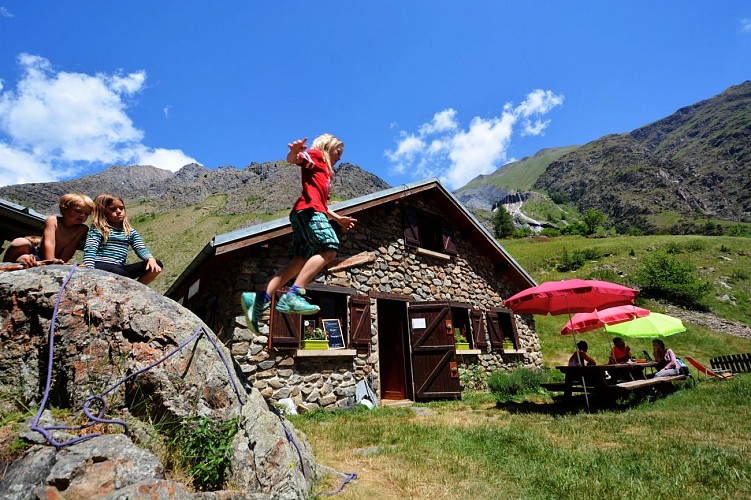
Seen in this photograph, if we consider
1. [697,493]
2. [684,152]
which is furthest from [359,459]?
[684,152]

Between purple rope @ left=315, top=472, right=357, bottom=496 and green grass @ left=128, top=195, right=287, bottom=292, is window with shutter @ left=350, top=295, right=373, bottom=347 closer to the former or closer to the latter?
purple rope @ left=315, top=472, right=357, bottom=496

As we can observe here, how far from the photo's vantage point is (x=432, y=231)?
37.8 ft

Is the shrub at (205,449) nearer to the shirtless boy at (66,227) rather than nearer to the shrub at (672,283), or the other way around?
the shirtless boy at (66,227)

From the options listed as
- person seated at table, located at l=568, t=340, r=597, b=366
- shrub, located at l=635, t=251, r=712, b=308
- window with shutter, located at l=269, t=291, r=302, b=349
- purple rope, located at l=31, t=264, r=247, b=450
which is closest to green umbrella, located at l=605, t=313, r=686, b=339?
person seated at table, located at l=568, t=340, r=597, b=366

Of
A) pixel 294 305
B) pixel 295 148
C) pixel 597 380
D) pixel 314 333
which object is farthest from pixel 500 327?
pixel 295 148

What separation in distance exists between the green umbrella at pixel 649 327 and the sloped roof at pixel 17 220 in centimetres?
1305

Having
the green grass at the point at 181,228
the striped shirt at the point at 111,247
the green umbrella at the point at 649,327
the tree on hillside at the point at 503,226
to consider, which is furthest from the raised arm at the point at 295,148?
the tree on hillside at the point at 503,226

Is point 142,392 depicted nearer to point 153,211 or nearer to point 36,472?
point 36,472

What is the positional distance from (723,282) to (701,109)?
653 feet

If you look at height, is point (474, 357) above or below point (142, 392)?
below

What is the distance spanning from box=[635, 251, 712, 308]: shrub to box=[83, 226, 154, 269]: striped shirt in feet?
103

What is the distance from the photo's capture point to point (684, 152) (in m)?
129

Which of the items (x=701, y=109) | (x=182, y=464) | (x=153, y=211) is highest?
(x=701, y=109)

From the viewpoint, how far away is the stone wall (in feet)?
23.2
